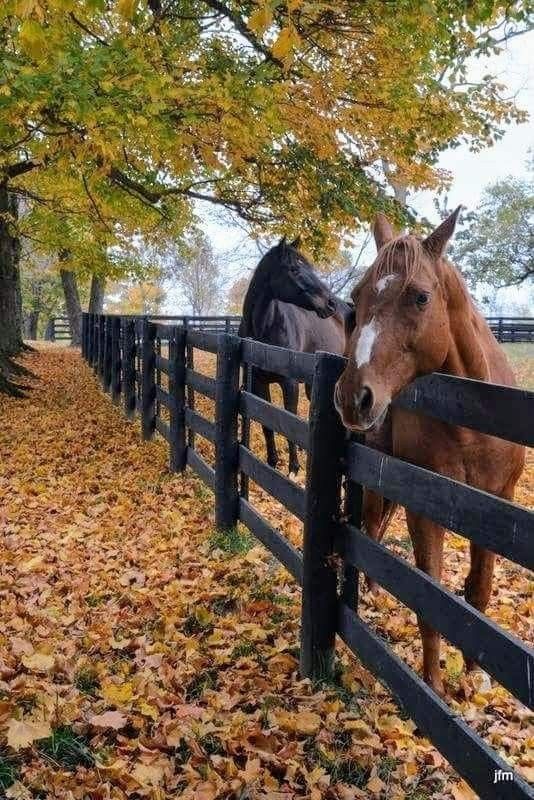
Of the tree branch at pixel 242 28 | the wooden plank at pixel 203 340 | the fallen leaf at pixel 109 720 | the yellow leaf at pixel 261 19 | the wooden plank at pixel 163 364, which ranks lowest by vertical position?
the fallen leaf at pixel 109 720

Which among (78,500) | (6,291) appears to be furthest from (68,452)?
(6,291)

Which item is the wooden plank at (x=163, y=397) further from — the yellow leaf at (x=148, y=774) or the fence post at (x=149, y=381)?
the yellow leaf at (x=148, y=774)

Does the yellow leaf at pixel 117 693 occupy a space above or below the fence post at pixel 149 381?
below

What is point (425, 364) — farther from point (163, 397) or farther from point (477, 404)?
point (163, 397)

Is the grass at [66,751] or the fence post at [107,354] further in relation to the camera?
the fence post at [107,354]

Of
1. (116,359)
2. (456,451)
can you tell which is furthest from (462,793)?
(116,359)

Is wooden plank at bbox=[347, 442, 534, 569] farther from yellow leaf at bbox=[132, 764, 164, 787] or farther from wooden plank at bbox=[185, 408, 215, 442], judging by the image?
wooden plank at bbox=[185, 408, 215, 442]

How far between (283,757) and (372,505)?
1.81 meters

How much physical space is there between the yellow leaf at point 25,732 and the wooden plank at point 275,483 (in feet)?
4.85

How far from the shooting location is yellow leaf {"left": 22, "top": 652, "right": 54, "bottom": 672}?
9.84 feet

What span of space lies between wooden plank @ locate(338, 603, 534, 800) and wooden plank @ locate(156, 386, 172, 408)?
4.41m

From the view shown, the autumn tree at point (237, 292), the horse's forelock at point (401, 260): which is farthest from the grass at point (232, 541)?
the autumn tree at point (237, 292)

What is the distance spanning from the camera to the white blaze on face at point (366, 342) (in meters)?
2.42

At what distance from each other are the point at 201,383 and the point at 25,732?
371cm
